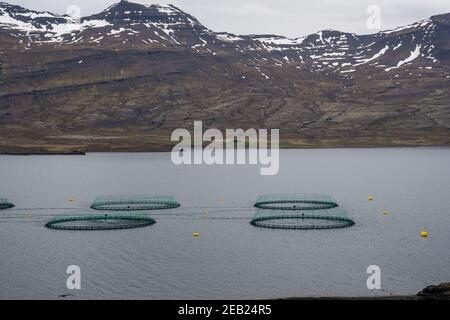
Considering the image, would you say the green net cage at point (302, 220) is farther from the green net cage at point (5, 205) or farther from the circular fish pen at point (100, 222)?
the green net cage at point (5, 205)

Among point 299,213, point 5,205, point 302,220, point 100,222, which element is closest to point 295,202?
point 299,213

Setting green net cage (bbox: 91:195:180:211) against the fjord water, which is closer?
the fjord water

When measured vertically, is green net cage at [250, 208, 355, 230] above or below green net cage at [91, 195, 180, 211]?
below

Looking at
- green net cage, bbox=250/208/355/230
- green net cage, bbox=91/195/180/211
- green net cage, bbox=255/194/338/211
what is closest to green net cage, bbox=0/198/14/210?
green net cage, bbox=91/195/180/211

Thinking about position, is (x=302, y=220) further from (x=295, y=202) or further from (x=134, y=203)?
(x=134, y=203)

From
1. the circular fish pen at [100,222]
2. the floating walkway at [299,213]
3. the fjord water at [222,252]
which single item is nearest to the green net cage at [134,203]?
the fjord water at [222,252]

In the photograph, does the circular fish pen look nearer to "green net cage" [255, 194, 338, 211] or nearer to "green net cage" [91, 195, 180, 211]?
"green net cage" [91, 195, 180, 211]
